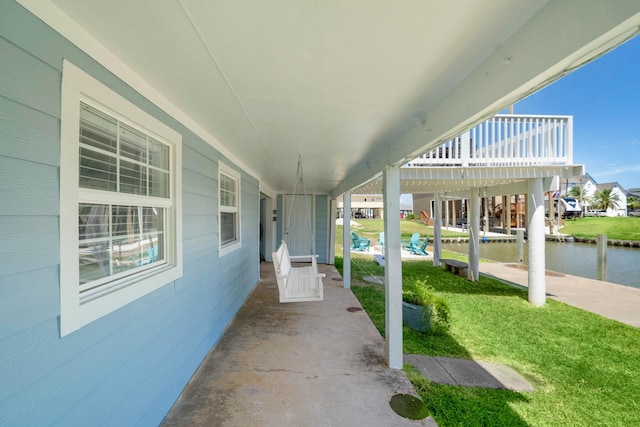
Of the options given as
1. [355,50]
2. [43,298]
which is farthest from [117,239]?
[355,50]

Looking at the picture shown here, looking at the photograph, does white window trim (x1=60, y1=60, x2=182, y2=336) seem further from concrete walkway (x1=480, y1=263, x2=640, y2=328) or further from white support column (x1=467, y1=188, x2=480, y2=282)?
white support column (x1=467, y1=188, x2=480, y2=282)

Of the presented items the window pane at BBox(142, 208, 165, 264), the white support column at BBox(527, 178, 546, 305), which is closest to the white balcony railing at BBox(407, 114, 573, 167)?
the white support column at BBox(527, 178, 546, 305)

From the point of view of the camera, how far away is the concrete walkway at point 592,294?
442cm

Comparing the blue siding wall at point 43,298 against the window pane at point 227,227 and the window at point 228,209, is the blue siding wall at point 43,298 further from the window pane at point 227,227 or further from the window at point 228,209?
the window pane at point 227,227

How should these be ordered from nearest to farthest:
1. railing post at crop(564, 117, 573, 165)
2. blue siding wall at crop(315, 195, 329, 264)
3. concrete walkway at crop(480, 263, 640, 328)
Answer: concrete walkway at crop(480, 263, 640, 328), railing post at crop(564, 117, 573, 165), blue siding wall at crop(315, 195, 329, 264)

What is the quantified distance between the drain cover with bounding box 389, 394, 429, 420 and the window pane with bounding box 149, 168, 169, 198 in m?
2.59

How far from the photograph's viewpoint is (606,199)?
117ft

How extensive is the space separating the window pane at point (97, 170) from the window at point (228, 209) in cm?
180

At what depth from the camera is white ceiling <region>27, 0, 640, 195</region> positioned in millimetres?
970

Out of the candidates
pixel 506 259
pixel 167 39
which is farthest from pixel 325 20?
pixel 506 259

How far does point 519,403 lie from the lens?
7.47 feet

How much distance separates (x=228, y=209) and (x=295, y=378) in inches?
94.6

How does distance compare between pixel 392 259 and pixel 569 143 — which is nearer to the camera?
pixel 392 259

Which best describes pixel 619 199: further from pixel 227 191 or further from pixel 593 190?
pixel 227 191
